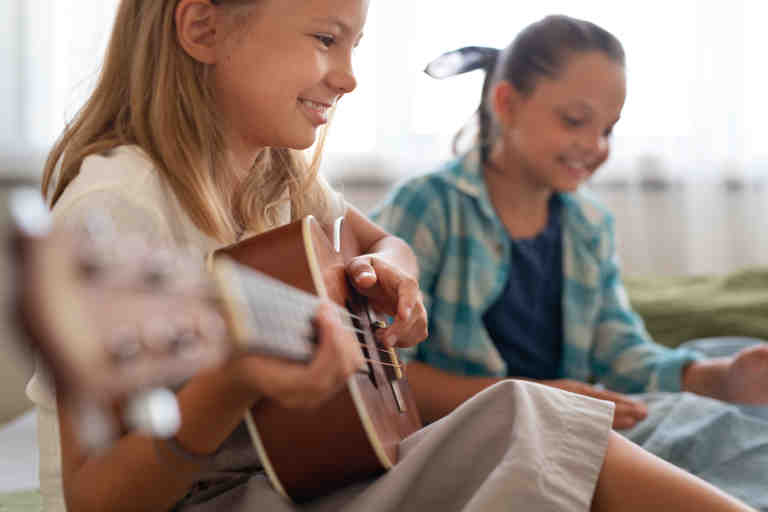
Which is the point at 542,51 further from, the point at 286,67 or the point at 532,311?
the point at 286,67

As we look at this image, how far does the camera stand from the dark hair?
1.33m

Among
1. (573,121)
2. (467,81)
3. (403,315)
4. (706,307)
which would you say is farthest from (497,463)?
(467,81)

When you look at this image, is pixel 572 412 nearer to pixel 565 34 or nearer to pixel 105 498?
pixel 105 498

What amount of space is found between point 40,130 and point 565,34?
128 centimetres

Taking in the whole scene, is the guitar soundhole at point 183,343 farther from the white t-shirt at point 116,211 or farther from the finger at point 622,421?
the finger at point 622,421

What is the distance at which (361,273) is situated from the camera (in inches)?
34.8

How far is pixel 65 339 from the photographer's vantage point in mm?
369

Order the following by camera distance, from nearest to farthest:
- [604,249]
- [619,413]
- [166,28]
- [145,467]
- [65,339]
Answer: [65,339] → [145,467] → [166,28] → [619,413] → [604,249]

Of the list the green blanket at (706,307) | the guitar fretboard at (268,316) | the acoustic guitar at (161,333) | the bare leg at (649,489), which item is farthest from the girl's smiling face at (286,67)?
the green blanket at (706,307)

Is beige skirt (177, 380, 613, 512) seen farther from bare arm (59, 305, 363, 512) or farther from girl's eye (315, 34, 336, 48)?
girl's eye (315, 34, 336, 48)

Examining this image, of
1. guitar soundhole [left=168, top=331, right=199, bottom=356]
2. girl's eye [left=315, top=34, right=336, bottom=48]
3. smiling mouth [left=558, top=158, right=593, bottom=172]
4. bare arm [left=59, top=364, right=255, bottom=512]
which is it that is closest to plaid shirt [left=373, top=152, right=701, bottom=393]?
smiling mouth [left=558, top=158, right=593, bottom=172]

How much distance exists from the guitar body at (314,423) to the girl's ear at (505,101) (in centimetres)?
71

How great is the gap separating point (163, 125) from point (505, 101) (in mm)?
736

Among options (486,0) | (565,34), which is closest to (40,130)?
(486,0)
